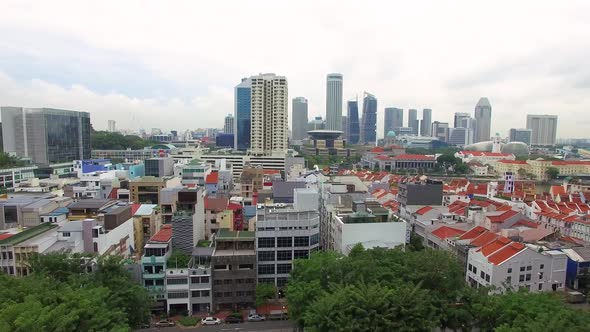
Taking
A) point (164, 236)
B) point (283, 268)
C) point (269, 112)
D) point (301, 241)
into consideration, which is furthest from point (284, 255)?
point (269, 112)

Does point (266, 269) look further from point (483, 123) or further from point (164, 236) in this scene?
point (483, 123)

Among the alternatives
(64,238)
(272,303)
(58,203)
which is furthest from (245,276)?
(58,203)

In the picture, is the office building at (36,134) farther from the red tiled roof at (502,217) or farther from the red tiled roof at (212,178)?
the red tiled roof at (502,217)

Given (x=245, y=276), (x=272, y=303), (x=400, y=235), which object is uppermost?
(x=400, y=235)

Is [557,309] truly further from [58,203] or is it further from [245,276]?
[58,203]

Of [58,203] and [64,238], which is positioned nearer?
[64,238]
